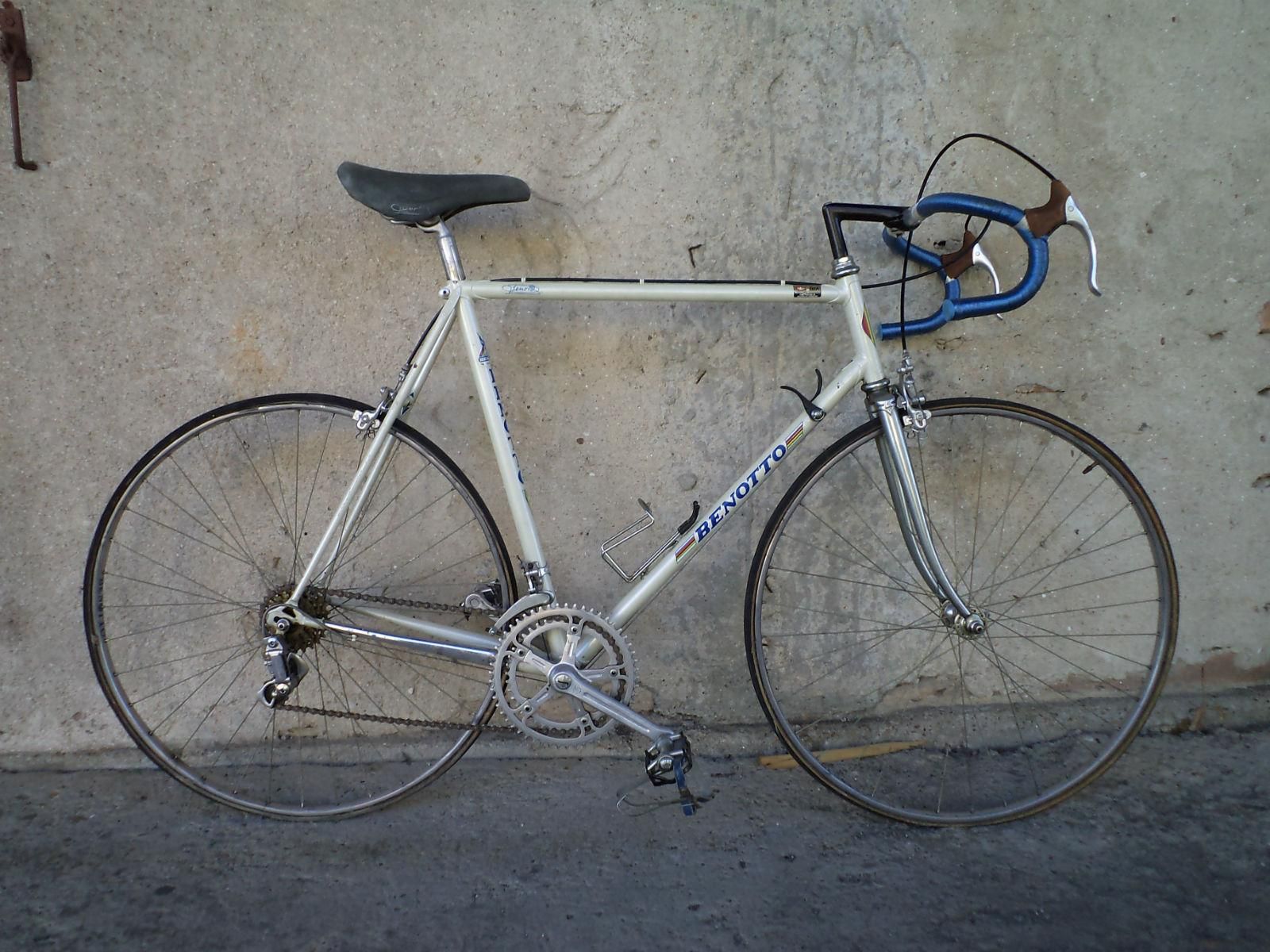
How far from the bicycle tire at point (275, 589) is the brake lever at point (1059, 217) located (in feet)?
5.91

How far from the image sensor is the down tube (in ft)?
7.43

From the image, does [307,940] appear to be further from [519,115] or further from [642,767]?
[519,115]

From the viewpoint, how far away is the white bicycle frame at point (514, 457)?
2199mm

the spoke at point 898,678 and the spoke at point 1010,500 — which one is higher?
the spoke at point 1010,500

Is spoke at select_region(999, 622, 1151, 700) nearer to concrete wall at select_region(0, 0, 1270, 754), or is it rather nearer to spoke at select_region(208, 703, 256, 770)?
concrete wall at select_region(0, 0, 1270, 754)

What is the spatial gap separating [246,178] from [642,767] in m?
2.21

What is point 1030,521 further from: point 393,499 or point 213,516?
point 213,516

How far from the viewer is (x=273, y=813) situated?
2438mm

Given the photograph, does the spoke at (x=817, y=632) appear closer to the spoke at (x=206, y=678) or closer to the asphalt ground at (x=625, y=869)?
the asphalt ground at (x=625, y=869)

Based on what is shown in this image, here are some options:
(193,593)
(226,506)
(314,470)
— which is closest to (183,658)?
(193,593)

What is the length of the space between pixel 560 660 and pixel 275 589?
99cm

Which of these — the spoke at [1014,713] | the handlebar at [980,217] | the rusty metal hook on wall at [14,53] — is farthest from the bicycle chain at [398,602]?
the spoke at [1014,713]

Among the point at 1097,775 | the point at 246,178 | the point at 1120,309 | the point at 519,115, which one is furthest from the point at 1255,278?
the point at 246,178

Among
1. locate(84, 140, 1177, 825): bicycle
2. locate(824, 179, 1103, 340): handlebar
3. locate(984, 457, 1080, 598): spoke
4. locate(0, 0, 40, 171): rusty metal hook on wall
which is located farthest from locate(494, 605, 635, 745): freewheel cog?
locate(0, 0, 40, 171): rusty metal hook on wall
